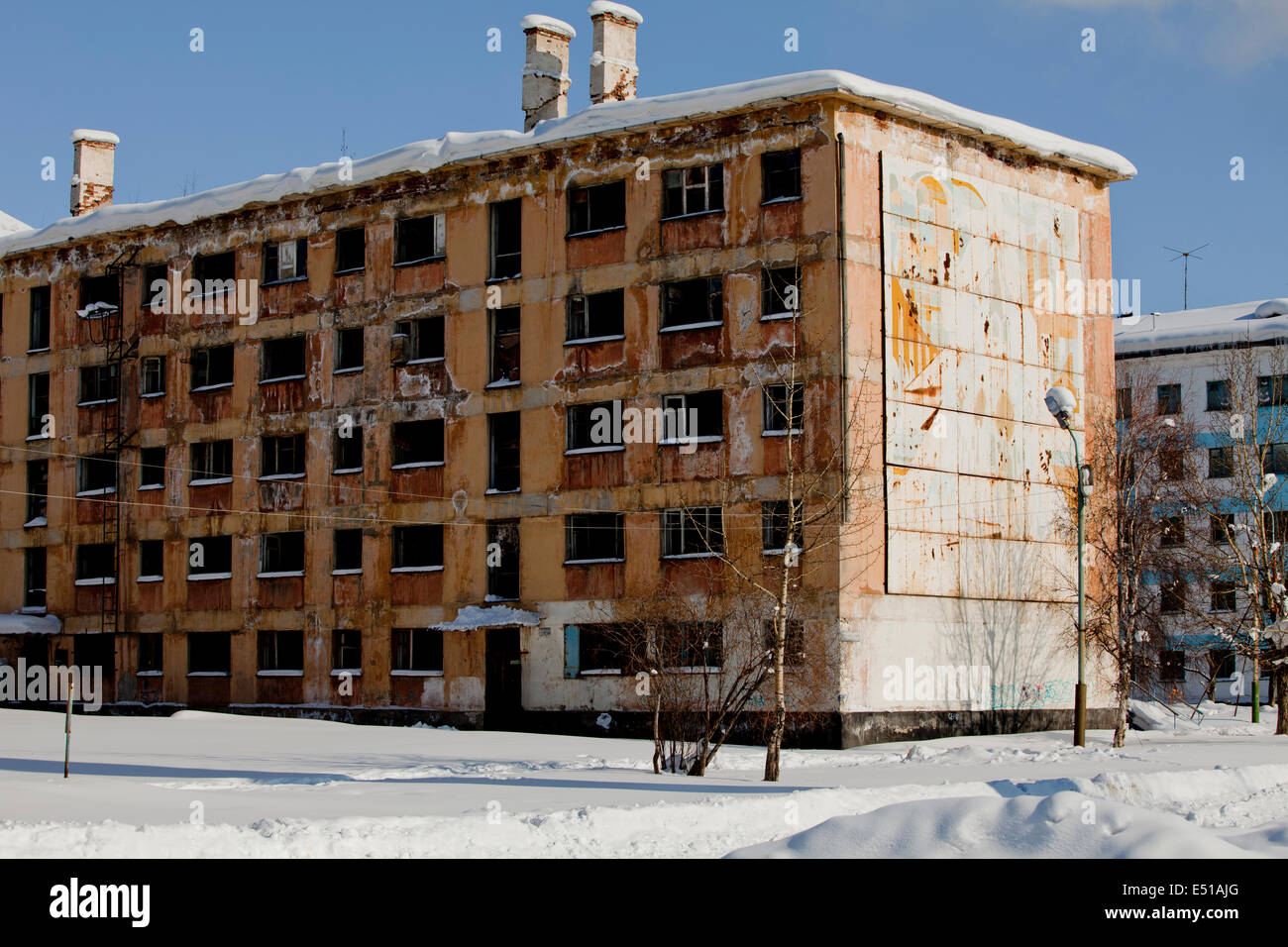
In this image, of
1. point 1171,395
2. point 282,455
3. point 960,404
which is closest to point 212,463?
point 282,455

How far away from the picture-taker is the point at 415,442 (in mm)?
39719

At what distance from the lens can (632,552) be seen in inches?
1399

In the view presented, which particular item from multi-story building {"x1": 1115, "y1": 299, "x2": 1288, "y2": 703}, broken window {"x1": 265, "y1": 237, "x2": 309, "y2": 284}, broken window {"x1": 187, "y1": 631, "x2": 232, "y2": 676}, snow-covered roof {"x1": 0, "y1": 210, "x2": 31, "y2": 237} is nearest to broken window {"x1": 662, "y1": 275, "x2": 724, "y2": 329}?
broken window {"x1": 265, "y1": 237, "x2": 309, "y2": 284}

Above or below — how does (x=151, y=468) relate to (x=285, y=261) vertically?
below

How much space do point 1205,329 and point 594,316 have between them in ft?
123

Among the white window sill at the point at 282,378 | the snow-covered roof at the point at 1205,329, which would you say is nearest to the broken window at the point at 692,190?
the white window sill at the point at 282,378

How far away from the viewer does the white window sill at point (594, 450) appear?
1420 inches

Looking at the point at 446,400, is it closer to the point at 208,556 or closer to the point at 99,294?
the point at 208,556

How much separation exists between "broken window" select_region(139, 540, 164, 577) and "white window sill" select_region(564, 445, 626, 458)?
13559mm

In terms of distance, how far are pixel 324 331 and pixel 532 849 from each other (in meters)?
28.9

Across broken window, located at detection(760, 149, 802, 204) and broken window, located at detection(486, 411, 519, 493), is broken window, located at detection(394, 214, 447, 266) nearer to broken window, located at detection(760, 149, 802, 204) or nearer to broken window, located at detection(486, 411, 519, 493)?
broken window, located at detection(486, 411, 519, 493)

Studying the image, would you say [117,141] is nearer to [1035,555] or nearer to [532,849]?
[1035,555]

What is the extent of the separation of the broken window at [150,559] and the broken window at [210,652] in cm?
230

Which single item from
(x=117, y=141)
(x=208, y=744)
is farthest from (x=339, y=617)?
(x=117, y=141)
